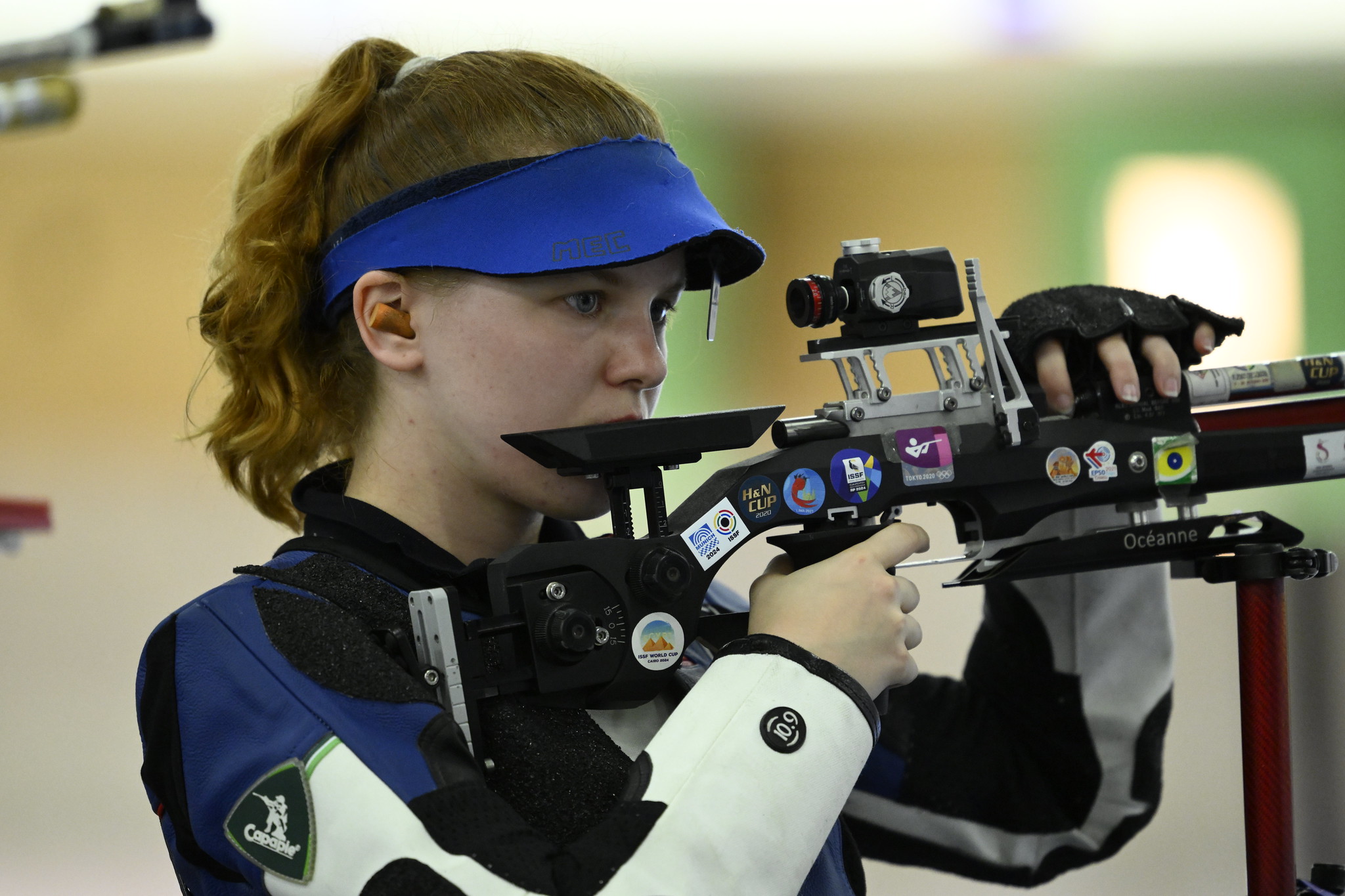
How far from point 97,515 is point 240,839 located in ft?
3.19

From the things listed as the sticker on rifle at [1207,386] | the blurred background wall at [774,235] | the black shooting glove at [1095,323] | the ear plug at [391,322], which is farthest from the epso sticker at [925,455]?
the blurred background wall at [774,235]

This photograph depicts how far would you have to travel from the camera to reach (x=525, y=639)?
64 cm

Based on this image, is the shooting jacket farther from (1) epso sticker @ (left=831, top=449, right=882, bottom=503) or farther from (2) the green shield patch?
(1) epso sticker @ (left=831, top=449, right=882, bottom=503)

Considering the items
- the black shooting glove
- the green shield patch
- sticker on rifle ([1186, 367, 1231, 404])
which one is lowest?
the green shield patch

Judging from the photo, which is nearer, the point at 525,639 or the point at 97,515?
the point at 525,639

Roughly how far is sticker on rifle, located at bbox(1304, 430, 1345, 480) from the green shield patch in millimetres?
711

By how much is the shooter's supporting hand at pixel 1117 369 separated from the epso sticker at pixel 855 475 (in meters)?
0.17

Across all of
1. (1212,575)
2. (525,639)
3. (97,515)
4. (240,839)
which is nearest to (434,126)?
(525,639)

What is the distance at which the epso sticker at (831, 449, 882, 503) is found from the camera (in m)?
0.72

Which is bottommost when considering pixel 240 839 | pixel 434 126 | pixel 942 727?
pixel 942 727

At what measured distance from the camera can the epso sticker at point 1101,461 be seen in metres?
0.78

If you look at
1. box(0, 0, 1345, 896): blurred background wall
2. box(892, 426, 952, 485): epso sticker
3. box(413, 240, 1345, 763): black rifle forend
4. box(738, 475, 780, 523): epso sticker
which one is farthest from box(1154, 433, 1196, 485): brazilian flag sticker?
box(0, 0, 1345, 896): blurred background wall

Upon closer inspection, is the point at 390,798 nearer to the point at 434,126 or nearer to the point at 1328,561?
the point at 434,126

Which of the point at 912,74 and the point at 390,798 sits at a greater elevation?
the point at 912,74
